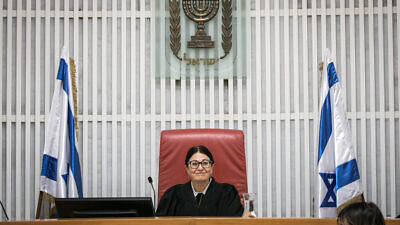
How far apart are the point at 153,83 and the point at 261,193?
1.38 metres

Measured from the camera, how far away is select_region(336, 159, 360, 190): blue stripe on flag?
4.23 meters

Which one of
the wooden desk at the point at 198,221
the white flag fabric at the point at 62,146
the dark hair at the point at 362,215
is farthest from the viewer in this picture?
the white flag fabric at the point at 62,146

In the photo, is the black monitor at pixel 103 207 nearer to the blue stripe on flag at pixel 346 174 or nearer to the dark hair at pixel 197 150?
the dark hair at pixel 197 150

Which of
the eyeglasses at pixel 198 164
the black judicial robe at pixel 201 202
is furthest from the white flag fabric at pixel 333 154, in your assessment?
the eyeglasses at pixel 198 164

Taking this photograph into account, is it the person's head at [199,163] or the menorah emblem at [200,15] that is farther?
the menorah emblem at [200,15]

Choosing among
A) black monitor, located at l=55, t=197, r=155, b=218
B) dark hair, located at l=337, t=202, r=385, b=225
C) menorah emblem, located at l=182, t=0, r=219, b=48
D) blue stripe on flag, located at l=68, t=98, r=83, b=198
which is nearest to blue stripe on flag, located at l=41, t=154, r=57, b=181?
blue stripe on flag, located at l=68, t=98, r=83, b=198

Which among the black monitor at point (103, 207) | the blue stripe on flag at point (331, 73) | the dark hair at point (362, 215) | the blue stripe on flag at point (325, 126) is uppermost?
the blue stripe on flag at point (331, 73)

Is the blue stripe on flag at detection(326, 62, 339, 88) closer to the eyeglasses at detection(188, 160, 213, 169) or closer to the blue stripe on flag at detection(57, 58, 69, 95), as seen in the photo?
the eyeglasses at detection(188, 160, 213, 169)

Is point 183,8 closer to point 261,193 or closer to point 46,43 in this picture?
point 46,43

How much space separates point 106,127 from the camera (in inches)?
189

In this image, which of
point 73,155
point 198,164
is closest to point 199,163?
point 198,164

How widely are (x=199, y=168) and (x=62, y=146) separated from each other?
1.29 meters

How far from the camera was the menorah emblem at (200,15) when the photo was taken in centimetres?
479

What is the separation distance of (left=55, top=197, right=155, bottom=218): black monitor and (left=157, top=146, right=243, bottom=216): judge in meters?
0.94
